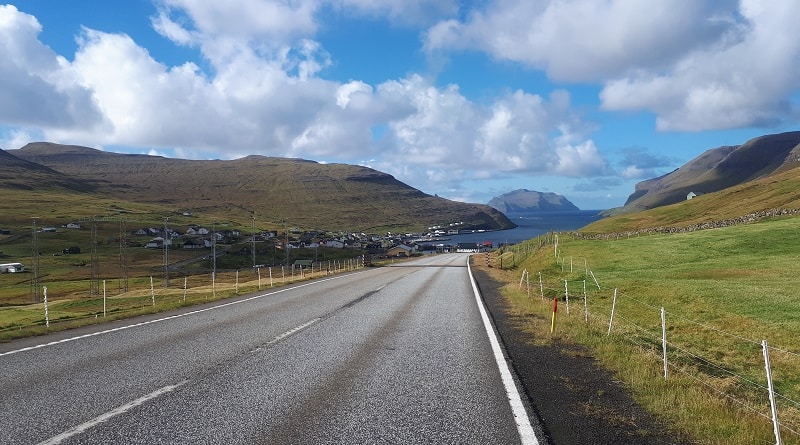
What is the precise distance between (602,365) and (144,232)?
171 meters

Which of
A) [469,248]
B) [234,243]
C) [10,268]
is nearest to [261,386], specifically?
[10,268]

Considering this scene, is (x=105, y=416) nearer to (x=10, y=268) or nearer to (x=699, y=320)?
(x=699, y=320)

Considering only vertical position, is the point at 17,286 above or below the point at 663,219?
below

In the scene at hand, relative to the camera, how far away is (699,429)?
667 cm

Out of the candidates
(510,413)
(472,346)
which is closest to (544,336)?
(472,346)

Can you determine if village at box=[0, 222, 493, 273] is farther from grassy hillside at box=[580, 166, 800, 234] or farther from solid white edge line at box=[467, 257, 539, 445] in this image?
solid white edge line at box=[467, 257, 539, 445]

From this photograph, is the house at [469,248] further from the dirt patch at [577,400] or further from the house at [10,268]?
the dirt patch at [577,400]

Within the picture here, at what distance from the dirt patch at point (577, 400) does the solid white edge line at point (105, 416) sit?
536 cm

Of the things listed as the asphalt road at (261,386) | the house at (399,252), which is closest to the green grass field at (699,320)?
the asphalt road at (261,386)

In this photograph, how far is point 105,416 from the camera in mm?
6840

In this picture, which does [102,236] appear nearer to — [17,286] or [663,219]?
[17,286]

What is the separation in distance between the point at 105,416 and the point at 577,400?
644 centimetres

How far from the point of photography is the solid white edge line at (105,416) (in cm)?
605

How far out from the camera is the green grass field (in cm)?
797
